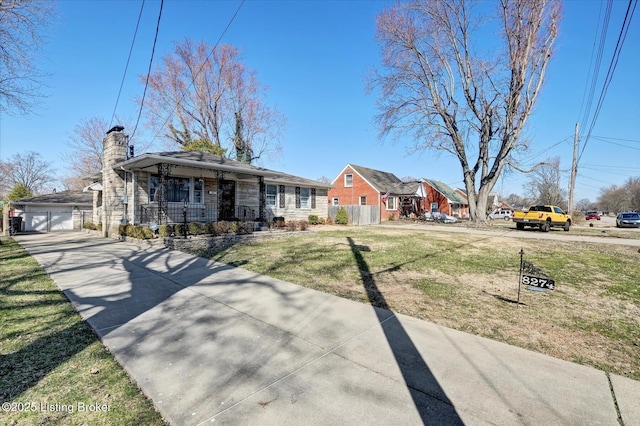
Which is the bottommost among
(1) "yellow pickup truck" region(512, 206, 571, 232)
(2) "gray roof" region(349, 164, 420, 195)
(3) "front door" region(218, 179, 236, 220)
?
(1) "yellow pickup truck" region(512, 206, 571, 232)

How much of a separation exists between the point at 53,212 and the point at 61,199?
1.02 meters

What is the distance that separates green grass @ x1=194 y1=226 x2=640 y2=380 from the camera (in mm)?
3613

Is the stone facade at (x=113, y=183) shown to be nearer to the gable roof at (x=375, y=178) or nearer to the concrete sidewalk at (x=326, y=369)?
the concrete sidewalk at (x=326, y=369)

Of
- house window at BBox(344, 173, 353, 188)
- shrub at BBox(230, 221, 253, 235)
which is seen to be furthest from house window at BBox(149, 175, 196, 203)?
house window at BBox(344, 173, 353, 188)

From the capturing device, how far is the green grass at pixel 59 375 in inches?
84.5

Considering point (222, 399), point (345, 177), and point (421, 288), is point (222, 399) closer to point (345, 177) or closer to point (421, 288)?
point (421, 288)

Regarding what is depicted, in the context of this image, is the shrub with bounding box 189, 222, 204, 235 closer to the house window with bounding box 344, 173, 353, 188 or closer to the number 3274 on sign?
the number 3274 on sign

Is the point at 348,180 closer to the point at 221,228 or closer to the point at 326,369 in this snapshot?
the point at 221,228

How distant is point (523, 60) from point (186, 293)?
975 inches

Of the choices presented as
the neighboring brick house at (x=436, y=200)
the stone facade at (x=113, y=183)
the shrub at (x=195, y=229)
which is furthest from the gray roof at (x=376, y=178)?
the stone facade at (x=113, y=183)

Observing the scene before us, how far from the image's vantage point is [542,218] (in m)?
19.2

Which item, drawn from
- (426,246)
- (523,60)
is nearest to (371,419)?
(426,246)

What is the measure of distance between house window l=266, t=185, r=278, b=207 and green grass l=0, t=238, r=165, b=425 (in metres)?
14.7

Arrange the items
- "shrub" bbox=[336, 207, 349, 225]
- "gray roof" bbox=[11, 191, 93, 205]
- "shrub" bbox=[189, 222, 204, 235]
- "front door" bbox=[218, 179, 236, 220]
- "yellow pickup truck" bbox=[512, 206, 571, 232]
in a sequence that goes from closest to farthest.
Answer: "shrub" bbox=[189, 222, 204, 235] → "front door" bbox=[218, 179, 236, 220] → "yellow pickup truck" bbox=[512, 206, 571, 232] → "gray roof" bbox=[11, 191, 93, 205] → "shrub" bbox=[336, 207, 349, 225]
